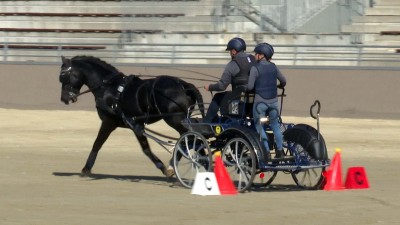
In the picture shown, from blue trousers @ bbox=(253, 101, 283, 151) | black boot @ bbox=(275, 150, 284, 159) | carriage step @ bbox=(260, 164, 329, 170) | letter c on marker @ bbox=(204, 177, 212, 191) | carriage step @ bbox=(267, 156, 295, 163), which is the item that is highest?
blue trousers @ bbox=(253, 101, 283, 151)

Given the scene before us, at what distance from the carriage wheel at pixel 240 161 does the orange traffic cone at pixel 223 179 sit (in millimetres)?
220

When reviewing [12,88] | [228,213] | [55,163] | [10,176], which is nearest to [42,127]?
[12,88]

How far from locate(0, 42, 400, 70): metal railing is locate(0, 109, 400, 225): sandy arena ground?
18.6 ft

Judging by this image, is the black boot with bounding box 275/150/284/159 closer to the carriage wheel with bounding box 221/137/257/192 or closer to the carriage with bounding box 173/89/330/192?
the carriage with bounding box 173/89/330/192

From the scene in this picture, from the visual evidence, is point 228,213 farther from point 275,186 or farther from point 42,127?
point 42,127

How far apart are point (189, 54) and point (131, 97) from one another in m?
16.0

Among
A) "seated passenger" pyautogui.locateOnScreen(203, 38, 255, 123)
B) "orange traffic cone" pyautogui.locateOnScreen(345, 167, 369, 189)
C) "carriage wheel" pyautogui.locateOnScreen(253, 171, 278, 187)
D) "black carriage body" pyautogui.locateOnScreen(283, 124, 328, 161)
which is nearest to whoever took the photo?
"black carriage body" pyautogui.locateOnScreen(283, 124, 328, 161)

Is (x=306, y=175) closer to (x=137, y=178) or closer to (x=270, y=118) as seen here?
(x=270, y=118)

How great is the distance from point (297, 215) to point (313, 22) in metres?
20.8

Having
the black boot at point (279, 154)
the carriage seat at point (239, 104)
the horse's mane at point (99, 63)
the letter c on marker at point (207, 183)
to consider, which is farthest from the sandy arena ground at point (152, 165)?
the horse's mane at point (99, 63)

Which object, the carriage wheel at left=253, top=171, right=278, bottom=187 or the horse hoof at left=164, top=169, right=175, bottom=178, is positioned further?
the horse hoof at left=164, top=169, right=175, bottom=178

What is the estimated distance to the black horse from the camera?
14562 mm

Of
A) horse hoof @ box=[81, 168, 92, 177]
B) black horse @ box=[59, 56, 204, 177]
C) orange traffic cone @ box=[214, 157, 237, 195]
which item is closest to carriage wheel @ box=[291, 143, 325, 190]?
orange traffic cone @ box=[214, 157, 237, 195]

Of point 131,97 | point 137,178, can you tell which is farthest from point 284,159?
point 137,178
